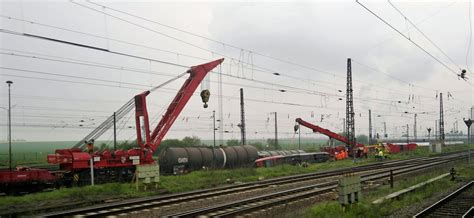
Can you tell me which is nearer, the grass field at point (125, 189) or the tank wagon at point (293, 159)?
the grass field at point (125, 189)

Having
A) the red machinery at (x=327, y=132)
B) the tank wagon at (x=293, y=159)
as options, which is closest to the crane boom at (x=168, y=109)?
the tank wagon at (x=293, y=159)

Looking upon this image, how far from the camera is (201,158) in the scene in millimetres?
35062

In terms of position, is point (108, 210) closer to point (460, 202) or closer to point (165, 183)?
point (165, 183)

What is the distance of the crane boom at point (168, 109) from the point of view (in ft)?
92.9

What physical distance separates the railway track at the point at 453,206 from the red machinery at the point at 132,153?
53.7 feet

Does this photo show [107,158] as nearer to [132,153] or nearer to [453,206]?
[132,153]

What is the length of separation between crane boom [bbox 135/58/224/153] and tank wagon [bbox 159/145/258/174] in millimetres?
4054

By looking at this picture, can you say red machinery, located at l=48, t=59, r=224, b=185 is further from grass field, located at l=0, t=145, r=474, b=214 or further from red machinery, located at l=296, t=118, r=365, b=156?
red machinery, located at l=296, t=118, r=365, b=156

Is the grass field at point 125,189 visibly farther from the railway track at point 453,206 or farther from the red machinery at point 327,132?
the red machinery at point 327,132

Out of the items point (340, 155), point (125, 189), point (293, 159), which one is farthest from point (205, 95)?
point (340, 155)

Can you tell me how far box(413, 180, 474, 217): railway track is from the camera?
536 inches

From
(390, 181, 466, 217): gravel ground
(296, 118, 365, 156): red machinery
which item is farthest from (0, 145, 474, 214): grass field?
(296, 118, 365, 156): red machinery

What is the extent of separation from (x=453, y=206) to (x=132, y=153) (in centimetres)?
1993

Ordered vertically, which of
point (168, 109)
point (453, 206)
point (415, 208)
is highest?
point (168, 109)
